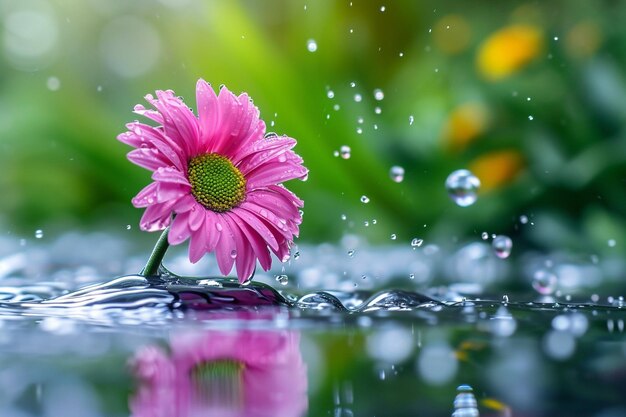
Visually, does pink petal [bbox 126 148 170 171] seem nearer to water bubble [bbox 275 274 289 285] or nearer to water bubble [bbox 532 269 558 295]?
water bubble [bbox 275 274 289 285]

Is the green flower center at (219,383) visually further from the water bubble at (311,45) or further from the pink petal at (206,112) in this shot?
the water bubble at (311,45)

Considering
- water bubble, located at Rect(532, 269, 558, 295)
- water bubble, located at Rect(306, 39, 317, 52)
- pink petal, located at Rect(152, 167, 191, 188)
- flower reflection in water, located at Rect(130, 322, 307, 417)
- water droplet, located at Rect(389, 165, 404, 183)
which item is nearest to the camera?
flower reflection in water, located at Rect(130, 322, 307, 417)

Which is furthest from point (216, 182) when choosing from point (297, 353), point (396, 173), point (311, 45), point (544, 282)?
point (311, 45)

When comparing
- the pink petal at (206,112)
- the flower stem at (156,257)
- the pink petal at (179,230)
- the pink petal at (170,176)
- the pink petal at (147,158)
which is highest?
the pink petal at (206,112)

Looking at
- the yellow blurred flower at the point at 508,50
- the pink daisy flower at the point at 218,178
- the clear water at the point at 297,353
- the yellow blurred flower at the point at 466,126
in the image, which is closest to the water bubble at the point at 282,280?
the clear water at the point at 297,353

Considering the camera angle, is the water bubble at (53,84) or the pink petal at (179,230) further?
the water bubble at (53,84)

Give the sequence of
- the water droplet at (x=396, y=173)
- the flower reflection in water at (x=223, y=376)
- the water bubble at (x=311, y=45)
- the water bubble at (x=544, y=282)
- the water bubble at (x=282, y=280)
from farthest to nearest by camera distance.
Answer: the water bubble at (x=311, y=45)
the water droplet at (x=396, y=173)
the water bubble at (x=544, y=282)
the water bubble at (x=282, y=280)
the flower reflection in water at (x=223, y=376)

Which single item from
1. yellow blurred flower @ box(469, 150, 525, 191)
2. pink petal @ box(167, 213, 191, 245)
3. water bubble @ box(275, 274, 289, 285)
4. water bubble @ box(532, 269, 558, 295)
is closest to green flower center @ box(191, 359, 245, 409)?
pink petal @ box(167, 213, 191, 245)

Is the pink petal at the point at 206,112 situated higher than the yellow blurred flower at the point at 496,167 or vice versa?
the yellow blurred flower at the point at 496,167

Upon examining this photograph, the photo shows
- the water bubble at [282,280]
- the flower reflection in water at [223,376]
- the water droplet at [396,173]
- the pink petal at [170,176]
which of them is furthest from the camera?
the water droplet at [396,173]
